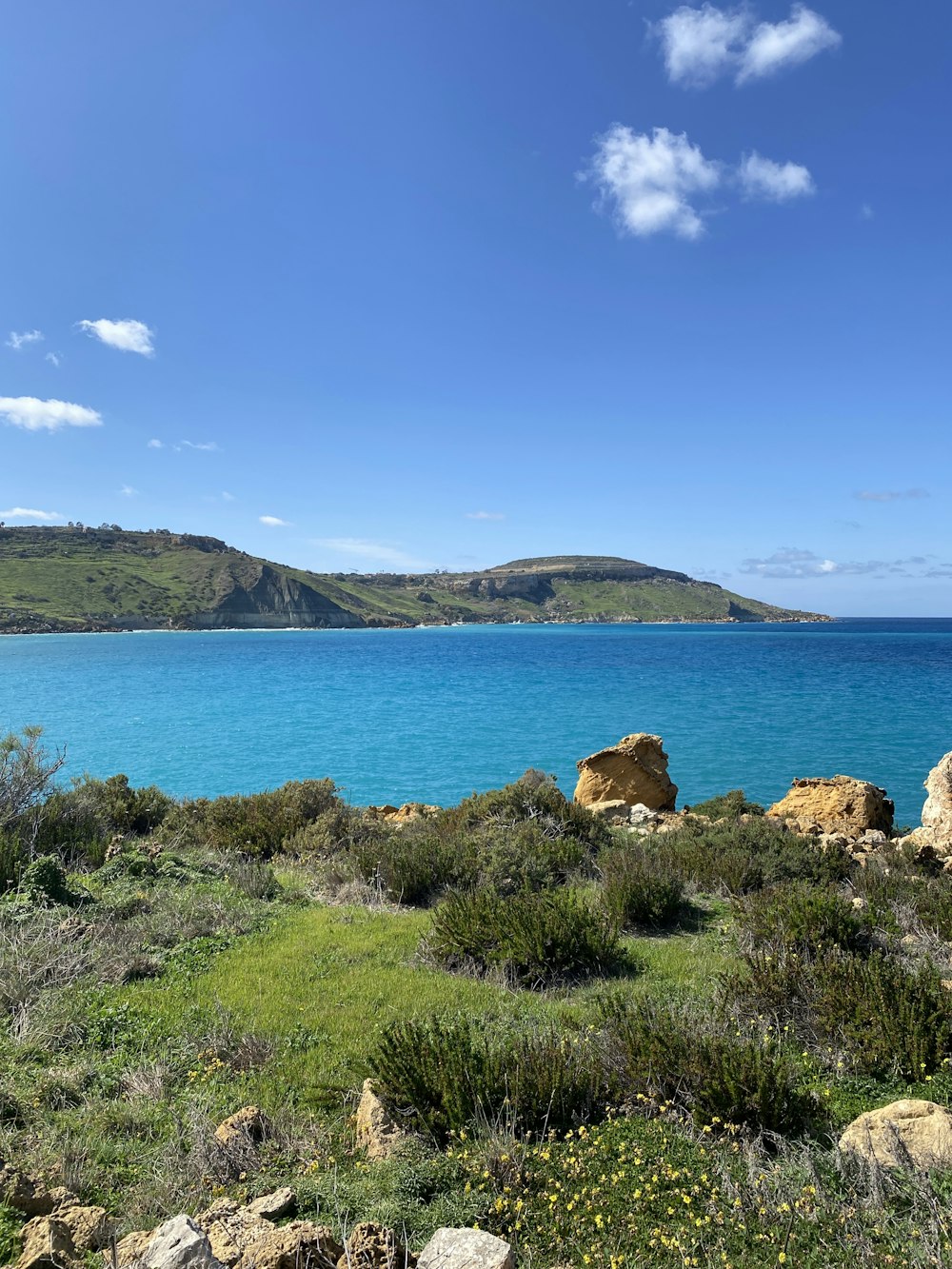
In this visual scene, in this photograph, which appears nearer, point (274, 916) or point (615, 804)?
point (274, 916)

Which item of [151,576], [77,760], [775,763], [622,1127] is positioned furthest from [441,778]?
[151,576]

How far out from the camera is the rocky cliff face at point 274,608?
150638 millimetres

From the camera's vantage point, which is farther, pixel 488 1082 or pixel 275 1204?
pixel 488 1082

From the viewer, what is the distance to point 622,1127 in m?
4.36

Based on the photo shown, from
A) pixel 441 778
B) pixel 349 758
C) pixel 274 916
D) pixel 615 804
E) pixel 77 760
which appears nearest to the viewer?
pixel 274 916

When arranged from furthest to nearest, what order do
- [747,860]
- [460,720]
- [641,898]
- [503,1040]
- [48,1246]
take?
1. [460,720]
2. [747,860]
3. [641,898]
4. [503,1040]
5. [48,1246]

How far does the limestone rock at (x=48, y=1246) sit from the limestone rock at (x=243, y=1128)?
924 millimetres

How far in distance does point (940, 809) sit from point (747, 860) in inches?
207

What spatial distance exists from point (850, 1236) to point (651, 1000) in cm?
264

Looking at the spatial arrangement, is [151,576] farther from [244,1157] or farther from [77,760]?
[244,1157]

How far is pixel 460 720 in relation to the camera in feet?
120

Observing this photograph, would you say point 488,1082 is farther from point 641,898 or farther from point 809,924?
point 641,898

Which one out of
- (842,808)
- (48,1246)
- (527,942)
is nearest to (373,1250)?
(48,1246)

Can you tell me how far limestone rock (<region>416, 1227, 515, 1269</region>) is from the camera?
9.55ft
